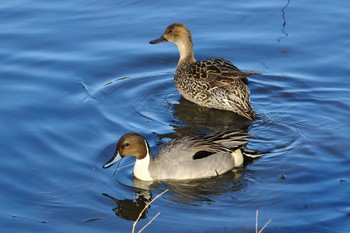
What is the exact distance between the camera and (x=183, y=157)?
363 inches

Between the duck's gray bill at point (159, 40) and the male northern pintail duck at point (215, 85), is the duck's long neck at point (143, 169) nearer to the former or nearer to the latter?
the male northern pintail duck at point (215, 85)

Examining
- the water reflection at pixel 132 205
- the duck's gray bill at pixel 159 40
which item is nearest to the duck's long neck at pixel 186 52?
the duck's gray bill at pixel 159 40

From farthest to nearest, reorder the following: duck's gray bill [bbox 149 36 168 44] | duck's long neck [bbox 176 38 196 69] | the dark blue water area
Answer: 1. duck's gray bill [bbox 149 36 168 44]
2. duck's long neck [bbox 176 38 196 69]
3. the dark blue water area

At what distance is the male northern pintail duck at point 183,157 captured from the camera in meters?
9.15

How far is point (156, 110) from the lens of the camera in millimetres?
10961

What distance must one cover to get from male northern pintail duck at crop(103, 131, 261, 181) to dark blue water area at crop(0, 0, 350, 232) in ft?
0.43

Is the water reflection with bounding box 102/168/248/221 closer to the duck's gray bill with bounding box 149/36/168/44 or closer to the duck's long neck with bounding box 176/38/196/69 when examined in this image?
the duck's long neck with bounding box 176/38/196/69

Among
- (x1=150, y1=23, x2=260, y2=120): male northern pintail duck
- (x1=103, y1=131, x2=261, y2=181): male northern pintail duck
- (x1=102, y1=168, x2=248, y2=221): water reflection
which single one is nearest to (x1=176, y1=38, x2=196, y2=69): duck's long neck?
(x1=150, y1=23, x2=260, y2=120): male northern pintail duck

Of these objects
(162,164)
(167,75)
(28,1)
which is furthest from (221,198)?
(28,1)

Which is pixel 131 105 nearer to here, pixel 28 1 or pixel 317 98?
pixel 317 98

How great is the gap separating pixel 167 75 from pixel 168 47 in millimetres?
963

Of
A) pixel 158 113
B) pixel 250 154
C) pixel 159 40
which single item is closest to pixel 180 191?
pixel 250 154

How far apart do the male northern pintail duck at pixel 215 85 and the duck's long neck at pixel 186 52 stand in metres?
0.03

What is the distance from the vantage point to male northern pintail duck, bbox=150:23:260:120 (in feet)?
35.7
